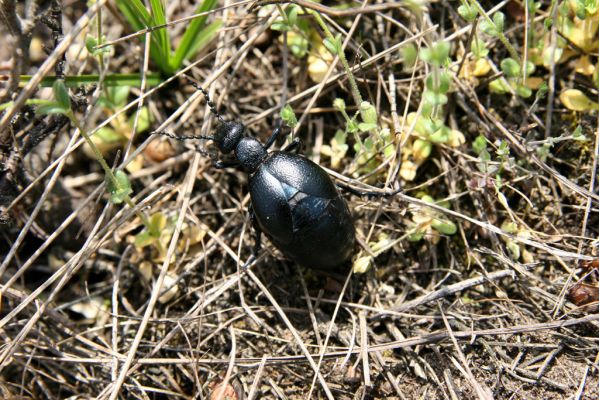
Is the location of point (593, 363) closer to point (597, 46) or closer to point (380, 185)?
point (380, 185)

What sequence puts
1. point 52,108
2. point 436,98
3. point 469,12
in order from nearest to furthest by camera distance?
point 52,108
point 436,98
point 469,12

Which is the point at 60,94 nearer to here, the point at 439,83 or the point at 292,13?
the point at 292,13

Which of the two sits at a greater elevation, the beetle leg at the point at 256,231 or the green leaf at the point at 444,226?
the beetle leg at the point at 256,231

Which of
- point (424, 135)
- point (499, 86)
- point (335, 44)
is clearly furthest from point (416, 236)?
point (335, 44)

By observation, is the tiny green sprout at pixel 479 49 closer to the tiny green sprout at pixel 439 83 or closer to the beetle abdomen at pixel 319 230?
the tiny green sprout at pixel 439 83

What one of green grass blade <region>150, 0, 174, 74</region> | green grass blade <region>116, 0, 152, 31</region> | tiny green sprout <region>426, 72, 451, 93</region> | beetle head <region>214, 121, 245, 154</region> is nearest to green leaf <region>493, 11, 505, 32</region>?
tiny green sprout <region>426, 72, 451, 93</region>

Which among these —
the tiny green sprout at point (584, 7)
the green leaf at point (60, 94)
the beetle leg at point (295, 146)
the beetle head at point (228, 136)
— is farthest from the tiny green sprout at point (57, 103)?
the tiny green sprout at point (584, 7)

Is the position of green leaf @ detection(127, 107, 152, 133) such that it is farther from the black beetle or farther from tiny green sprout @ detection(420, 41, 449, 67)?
tiny green sprout @ detection(420, 41, 449, 67)
